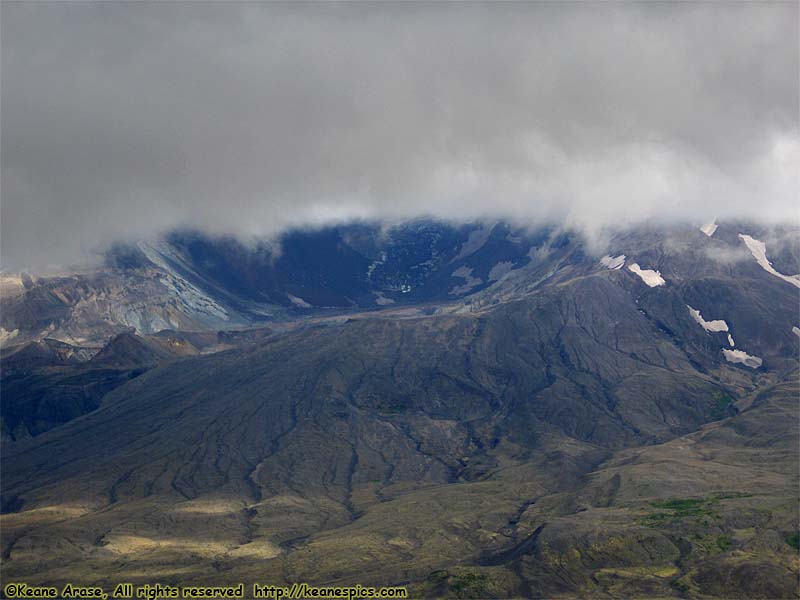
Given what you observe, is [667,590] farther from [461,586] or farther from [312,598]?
[312,598]

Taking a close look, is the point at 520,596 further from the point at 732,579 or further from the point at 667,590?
the point at 732,579

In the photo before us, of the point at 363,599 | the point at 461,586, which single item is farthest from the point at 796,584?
the point at 363,599

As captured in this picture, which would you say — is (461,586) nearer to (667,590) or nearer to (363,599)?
(363,599)

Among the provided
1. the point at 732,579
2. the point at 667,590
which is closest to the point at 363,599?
the point at 667,590

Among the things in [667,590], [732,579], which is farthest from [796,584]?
[667,590]

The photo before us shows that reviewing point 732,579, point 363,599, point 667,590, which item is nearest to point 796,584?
point 732,579

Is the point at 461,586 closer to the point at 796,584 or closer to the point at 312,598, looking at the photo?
the point at 312,598
